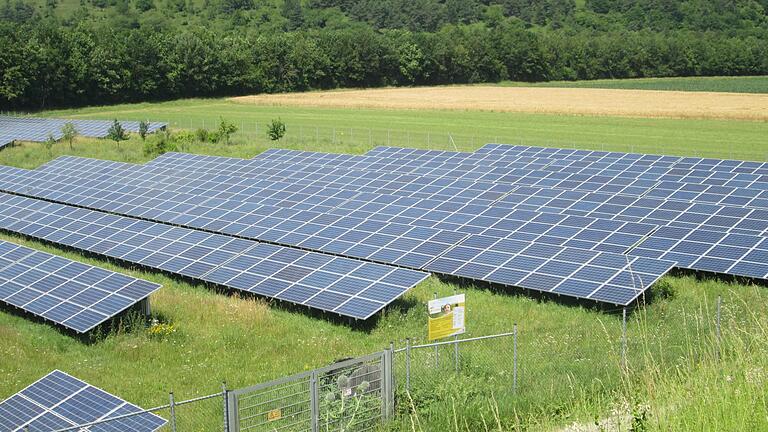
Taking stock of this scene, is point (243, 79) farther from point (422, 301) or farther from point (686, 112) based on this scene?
point (422, 301)

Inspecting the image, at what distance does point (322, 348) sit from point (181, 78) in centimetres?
8948

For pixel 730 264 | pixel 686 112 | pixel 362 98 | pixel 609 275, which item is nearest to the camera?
pixel 609 275

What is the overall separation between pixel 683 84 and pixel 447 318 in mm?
122062

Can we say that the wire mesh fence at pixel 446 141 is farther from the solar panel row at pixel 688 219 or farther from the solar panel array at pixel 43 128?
the solar panel row at pixel 688 219

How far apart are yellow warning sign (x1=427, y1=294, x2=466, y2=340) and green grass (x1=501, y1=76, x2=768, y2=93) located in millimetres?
106887

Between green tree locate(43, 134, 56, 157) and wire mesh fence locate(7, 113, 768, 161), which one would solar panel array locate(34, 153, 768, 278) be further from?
green tree locate(43, 134, 56, 157)

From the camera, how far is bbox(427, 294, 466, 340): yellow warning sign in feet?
65.4

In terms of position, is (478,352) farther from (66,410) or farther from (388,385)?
(66,410)

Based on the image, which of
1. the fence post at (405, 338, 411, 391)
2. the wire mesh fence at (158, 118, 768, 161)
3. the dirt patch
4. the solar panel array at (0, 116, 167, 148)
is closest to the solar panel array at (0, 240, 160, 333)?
the fence post at (405, 338, 411, 391)

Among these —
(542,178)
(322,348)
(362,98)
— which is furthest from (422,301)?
(362,98)

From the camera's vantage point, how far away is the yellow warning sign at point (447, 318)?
65.4 ft

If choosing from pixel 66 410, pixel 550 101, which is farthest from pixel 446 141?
pixel 66 410

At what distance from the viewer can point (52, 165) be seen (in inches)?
2016

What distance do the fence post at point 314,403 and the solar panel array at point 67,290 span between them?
11432mm
